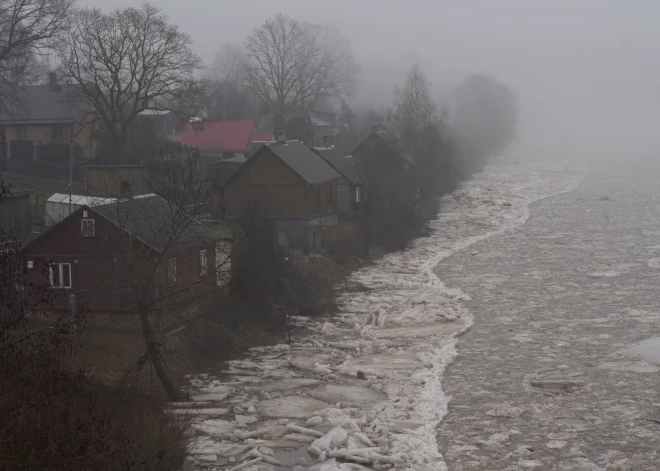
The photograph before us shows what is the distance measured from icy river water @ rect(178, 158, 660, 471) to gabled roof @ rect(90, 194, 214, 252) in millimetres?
3622

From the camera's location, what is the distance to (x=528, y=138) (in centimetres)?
13762

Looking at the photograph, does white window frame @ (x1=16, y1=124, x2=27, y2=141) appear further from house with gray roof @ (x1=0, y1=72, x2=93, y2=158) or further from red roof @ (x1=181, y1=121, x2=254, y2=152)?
red roof @ (x1=181, y1=121, x2=254, y2=152)

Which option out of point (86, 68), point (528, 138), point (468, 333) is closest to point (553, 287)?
point (468, 333)

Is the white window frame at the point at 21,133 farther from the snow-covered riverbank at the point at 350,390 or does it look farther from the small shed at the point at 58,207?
the snow-covered riverbank at the point at 350,390

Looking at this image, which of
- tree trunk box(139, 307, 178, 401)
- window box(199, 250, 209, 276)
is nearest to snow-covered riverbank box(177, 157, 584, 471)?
tree trunk box(139, 307, 178, 401)

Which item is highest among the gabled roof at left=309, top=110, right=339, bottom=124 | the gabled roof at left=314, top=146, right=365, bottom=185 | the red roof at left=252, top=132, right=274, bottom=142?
the gabled roof at left=309, top=110, right=339, bottom=124

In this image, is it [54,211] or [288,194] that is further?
[288,194]

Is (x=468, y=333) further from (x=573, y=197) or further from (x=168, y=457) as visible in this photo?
(x=573, y=197)

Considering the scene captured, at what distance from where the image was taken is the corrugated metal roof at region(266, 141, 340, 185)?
40.1m

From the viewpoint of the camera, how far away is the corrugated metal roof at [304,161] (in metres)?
40.1

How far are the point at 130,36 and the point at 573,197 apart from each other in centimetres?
3333

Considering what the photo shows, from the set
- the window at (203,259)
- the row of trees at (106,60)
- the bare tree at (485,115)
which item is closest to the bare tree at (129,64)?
the row of trees at (106,60)

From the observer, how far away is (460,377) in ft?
75.5

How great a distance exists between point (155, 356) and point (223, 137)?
44707mm
